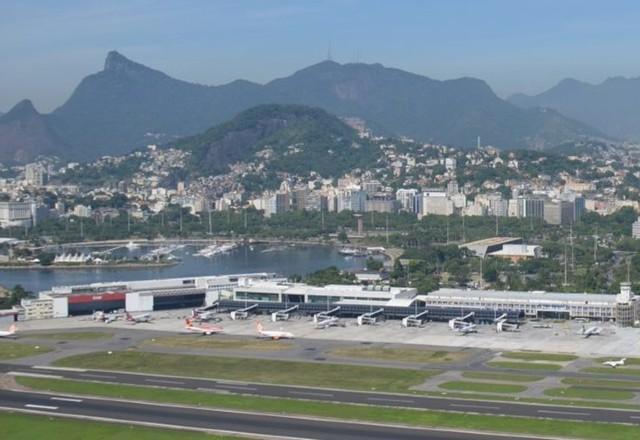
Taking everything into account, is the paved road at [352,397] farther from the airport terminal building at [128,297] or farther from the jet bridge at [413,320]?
the jet bridge at [413,320]

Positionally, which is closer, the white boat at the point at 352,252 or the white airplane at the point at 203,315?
the white airplane at the point at 203,315

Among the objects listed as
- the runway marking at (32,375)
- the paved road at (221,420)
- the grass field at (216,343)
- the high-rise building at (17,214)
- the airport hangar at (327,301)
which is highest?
the high-rise building at (17,214)

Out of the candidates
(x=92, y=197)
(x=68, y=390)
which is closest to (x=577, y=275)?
(x=68, y=390)

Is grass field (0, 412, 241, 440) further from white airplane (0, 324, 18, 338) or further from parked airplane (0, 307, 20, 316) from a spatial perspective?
parked airplane (0, 307, 20, 316)

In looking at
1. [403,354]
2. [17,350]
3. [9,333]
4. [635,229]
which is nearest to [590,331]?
[403,354]

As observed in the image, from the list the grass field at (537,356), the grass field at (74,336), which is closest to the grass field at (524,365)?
the grass field at (537,356)

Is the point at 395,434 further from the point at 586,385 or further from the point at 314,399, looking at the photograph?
the point at 586,385

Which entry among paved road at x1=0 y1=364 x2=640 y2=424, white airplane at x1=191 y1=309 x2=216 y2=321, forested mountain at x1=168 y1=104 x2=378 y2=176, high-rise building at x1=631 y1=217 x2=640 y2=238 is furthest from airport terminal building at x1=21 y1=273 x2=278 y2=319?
forested mountain at x1=168 y1=104 x2=378 y2=176
